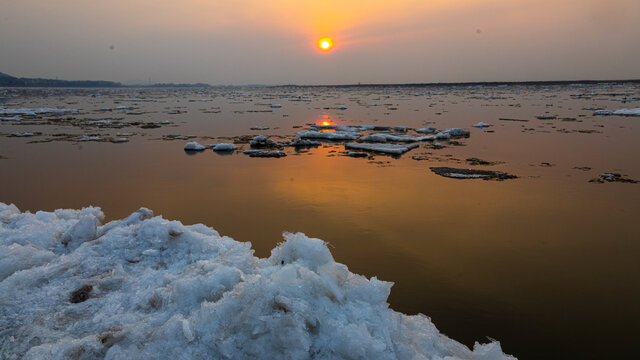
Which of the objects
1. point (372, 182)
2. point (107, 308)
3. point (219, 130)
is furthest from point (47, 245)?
point (219, 130)

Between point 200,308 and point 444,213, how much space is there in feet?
15.5

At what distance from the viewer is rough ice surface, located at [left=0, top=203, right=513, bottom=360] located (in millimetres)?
2424

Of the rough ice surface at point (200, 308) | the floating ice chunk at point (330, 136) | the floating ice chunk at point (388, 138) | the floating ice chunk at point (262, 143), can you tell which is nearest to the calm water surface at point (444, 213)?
the floating ice chunk at point (262, 143)

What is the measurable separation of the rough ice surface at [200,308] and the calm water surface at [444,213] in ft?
3.61

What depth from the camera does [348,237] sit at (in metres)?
5.46

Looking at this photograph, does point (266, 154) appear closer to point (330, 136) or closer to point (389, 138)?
point (330, 136)

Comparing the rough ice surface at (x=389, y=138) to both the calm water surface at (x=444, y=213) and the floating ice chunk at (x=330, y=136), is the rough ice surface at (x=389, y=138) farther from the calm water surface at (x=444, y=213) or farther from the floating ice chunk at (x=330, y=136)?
the calm water surface at (x=444, y=213)

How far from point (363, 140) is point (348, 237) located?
9841 mm

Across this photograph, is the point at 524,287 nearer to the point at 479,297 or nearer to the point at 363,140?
the point at 479,297

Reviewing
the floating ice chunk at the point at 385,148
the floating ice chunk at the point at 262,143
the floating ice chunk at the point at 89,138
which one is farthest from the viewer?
the floating ice chunk at the point at 89,138

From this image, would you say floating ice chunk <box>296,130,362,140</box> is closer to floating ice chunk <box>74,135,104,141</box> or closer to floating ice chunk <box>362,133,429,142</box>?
floating ice chunk <box>362,133,429,142</box>

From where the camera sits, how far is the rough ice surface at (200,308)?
242 cm

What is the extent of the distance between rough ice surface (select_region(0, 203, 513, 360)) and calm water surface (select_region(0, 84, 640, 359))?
3.61ft

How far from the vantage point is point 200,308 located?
276 centimetres
